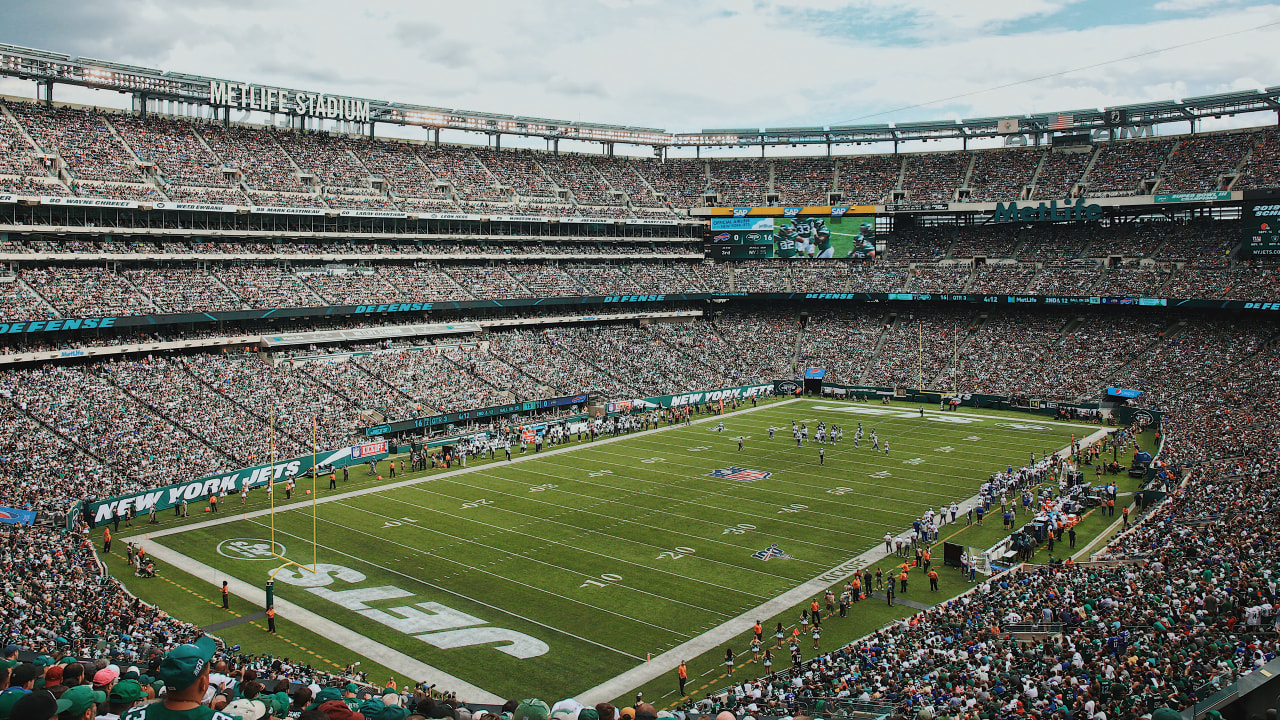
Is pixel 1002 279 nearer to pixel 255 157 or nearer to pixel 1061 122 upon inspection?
pixel 1061 122

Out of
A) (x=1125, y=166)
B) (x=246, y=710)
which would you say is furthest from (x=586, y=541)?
(x=1125, y=166)

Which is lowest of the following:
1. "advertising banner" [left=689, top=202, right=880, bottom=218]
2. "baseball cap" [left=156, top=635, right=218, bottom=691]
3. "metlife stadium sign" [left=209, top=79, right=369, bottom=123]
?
"baseball cap" [left=156, top=635, right=218, bottom=691]

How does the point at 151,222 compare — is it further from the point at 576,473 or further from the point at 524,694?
the point at 524,694

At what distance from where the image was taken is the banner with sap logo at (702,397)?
5391cm

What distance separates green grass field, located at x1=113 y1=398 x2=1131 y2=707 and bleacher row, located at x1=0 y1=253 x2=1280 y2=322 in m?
16.1

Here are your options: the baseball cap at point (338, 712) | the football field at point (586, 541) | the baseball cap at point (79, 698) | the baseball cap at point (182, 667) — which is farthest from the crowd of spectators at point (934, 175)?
the baseball cap at point (79, 698)

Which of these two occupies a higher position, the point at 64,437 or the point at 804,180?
the point at 804,180

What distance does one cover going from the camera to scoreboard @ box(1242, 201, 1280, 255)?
54281 mm

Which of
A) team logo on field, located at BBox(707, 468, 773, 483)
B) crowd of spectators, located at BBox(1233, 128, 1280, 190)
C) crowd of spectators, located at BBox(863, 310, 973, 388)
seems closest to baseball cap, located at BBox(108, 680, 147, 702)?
team logo on field, located at BBox(707, 468, 773, 483)

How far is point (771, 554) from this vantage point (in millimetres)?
27953

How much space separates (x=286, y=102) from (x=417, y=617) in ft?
143

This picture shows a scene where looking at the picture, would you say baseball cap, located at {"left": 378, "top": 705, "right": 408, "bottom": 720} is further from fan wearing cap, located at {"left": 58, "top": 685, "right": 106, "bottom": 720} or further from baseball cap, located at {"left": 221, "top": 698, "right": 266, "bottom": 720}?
fan wearing cap, located at {"left": 58, "top": 685, "right": 106, "bottom": 720}

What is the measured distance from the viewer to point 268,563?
2728cm

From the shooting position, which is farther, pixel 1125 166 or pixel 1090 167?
pixel 1090 167
